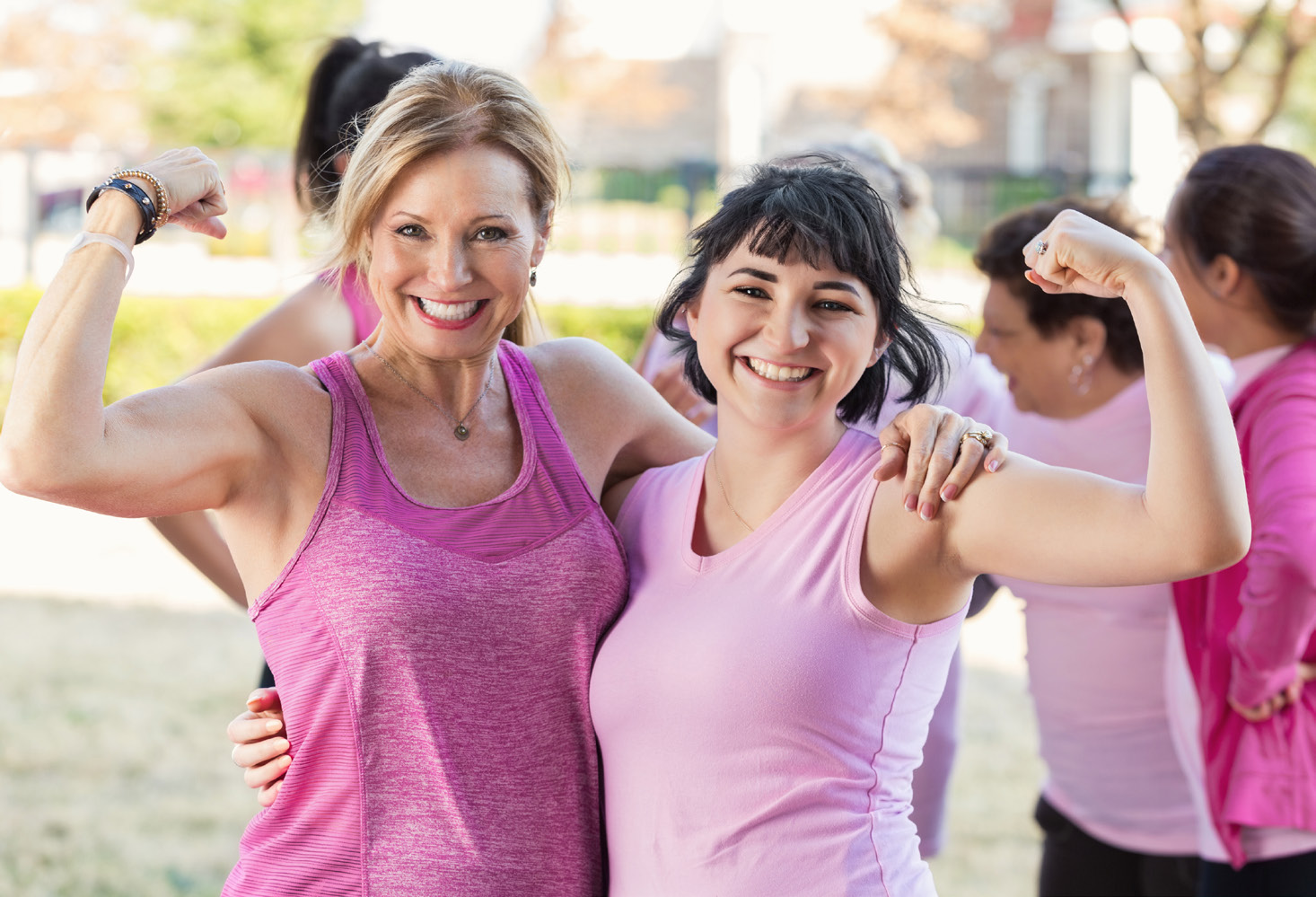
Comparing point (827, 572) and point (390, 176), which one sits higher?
point (390, 176)

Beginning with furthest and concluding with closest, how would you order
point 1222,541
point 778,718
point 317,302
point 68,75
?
point 68,75
point 317,302
point 778,718
point 1222,541

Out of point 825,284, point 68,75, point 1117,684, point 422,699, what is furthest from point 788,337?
point 68,75

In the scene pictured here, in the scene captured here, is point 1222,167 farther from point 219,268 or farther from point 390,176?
point 219,268

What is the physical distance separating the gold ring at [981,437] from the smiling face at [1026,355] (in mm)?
1213

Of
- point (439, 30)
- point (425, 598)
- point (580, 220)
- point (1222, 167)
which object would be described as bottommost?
point (425, 598)

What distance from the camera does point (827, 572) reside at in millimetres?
1812

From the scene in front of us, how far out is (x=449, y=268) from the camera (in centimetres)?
195

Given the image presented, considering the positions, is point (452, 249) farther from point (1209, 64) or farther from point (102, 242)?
point (1209, 64)

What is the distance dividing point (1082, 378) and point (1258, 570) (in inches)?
23.9

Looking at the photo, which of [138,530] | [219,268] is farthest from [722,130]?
[138,530]

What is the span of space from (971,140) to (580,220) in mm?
16584

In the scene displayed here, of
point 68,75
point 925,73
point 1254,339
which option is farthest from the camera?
point 925,73

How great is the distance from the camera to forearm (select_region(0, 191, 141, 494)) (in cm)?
160

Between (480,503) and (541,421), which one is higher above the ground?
(541,421)
